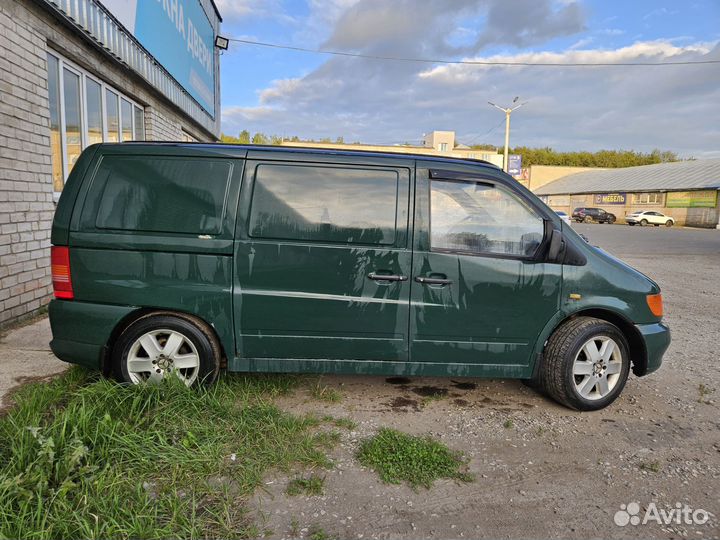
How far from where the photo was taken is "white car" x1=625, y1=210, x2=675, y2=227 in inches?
1532

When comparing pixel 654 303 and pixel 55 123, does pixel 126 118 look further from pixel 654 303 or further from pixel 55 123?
pixel 654 303

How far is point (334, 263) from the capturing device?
3.44 m

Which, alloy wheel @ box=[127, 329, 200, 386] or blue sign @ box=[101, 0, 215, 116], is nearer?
alloy wheel @ box=[127, 329, 200, 386]

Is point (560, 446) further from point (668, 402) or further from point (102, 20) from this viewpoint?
point (102, 20)

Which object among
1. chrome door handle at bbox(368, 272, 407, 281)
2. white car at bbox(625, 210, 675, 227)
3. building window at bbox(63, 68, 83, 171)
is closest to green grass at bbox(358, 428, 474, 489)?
chrome door handle at bbox(368, 272, 407, 281)

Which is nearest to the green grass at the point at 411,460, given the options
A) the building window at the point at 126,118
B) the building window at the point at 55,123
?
the building window at the point at 55,123

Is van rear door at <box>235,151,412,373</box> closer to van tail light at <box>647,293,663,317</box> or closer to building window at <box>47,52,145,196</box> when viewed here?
van tail light at <box>647,293,663,317</box>

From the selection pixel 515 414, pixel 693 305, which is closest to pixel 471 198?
pixel 515 414

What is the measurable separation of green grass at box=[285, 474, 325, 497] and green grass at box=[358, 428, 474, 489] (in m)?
0.36

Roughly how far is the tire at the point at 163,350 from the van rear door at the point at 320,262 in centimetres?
24

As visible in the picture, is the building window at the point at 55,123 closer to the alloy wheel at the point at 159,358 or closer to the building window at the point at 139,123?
the building window at the point at 139,123

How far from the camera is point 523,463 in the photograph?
2.96 meters

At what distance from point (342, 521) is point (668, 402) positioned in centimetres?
316

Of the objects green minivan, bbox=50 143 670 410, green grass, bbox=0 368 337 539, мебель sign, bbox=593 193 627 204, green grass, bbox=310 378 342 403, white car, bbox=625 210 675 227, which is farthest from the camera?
мебель sign, bbox=593 193 627 204
